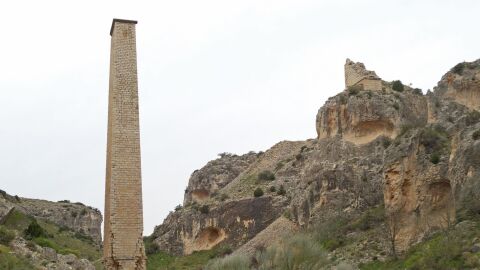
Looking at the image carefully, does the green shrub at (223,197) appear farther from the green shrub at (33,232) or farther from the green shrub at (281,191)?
the green shrub at (33,232)

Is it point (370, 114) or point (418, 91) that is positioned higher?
point (418, 91)

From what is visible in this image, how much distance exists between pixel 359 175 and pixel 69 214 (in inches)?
1333

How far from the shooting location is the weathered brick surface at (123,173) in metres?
19.1

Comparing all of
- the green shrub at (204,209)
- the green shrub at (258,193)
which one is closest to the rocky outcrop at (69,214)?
the green shrub at (204,209)

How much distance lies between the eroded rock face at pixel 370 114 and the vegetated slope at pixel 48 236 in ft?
47.6

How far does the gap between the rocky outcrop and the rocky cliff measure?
10.5 m

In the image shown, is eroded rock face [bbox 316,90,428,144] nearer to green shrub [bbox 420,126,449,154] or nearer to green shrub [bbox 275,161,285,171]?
green shrub [bbox 420,126,449,154]

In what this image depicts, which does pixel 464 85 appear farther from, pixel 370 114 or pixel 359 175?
pixel 359 175

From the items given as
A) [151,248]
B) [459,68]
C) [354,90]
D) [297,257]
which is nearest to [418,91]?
[354,90]

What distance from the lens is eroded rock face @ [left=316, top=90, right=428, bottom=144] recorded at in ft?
128

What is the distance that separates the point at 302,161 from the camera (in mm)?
51062

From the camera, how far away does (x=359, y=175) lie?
37.3 metres

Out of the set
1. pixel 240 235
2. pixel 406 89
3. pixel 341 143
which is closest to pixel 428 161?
pixel 341 143

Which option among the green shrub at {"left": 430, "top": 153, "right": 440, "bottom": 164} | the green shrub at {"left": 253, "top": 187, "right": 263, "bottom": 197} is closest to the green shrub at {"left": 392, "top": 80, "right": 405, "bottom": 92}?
the green shrub at {"left": 253, "top": 187, "right": 263, "bottom": 197}
